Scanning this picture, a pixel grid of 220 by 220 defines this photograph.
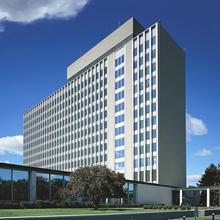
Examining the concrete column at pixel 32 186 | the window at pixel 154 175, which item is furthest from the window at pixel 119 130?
the concrete column at pixel 32 186

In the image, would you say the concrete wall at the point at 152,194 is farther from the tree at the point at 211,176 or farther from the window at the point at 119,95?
the window at the point at 119,95

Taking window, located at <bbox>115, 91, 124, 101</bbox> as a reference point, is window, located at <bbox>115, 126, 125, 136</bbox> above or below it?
below

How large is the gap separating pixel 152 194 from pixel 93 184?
33.3 meters

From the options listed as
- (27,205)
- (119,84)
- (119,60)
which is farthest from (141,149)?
(27,205)

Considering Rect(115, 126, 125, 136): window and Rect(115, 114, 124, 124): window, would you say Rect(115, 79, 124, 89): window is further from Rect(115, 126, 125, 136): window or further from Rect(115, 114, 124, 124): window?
Rect(115, 126, 125, 136): window

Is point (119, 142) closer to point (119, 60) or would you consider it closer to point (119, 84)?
point (119, 84)

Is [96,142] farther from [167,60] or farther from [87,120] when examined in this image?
[167,60]

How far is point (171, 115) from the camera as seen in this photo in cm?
9900

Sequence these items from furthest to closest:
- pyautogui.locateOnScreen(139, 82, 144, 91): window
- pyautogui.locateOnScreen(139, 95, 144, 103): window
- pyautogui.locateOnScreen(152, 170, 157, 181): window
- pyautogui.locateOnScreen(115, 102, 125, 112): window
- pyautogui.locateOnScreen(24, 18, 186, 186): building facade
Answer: pyautogui.locateOnScreen(115, 102, 125, 112): window < pyautogui.locateOnScreen(139, 82, 144, 91): window < pyautogui.locateOnScreen(139, 95, 144, 103): window < pyautogui.locateOnScreen(24, 18, 186, 186): building facade < pyautogui.locateOnScreen(152, 170, 157, 181): window

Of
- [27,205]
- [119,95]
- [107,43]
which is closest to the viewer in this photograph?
[27,205]

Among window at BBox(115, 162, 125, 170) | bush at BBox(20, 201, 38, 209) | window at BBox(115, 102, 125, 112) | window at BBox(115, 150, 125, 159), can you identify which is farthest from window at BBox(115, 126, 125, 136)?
bush at BBox(20, 201, 38, 209)

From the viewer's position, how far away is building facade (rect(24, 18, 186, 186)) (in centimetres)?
9450

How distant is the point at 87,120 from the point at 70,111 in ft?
39.6

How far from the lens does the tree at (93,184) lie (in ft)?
157
